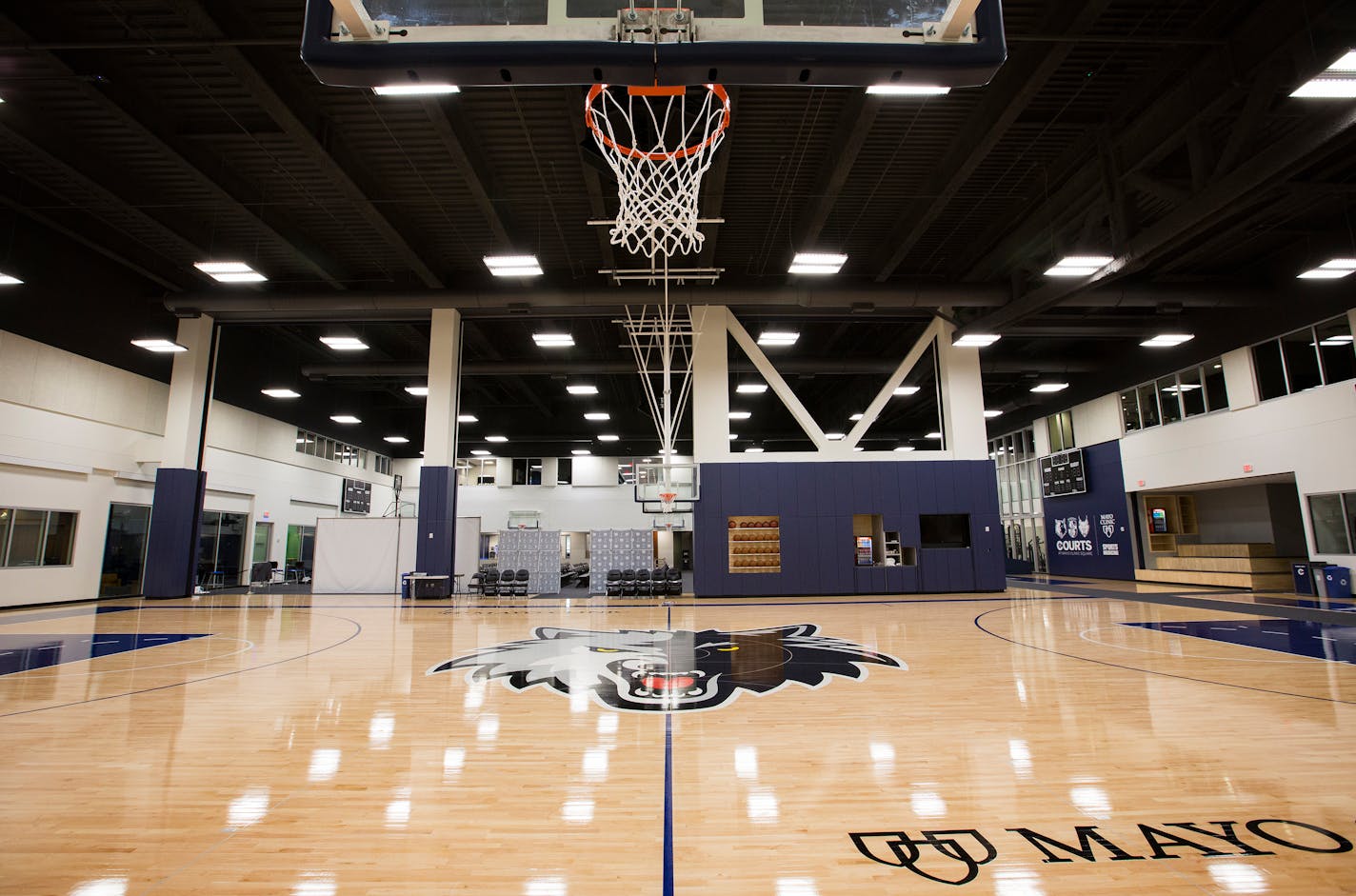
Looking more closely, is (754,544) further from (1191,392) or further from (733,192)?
(1191,392)

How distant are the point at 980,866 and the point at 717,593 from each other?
12667mm

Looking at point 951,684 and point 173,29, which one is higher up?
point 173,29

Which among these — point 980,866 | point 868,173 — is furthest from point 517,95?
point 980,866

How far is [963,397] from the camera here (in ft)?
51.2

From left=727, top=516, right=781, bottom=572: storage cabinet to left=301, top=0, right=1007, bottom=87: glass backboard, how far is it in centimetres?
1207

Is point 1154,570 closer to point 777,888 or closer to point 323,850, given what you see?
point 777,888

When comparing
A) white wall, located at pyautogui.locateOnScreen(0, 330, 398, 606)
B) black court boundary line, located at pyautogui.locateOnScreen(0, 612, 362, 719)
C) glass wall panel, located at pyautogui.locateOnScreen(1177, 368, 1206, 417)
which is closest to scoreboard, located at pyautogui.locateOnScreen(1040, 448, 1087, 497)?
glass wall panel, located at pyautogui.locateOnScreen(1177, 368, 1206, 417)

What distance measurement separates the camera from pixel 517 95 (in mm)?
8711

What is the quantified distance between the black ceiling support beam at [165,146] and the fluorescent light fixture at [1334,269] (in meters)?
18.8

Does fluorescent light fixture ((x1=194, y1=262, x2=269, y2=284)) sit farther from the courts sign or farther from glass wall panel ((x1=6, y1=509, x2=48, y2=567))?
the courts sign

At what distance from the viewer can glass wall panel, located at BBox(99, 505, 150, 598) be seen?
47.2 feet

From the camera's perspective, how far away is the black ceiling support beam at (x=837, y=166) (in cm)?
876

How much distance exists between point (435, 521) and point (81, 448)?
297 inches

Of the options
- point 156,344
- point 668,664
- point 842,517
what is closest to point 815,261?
point 842,517
